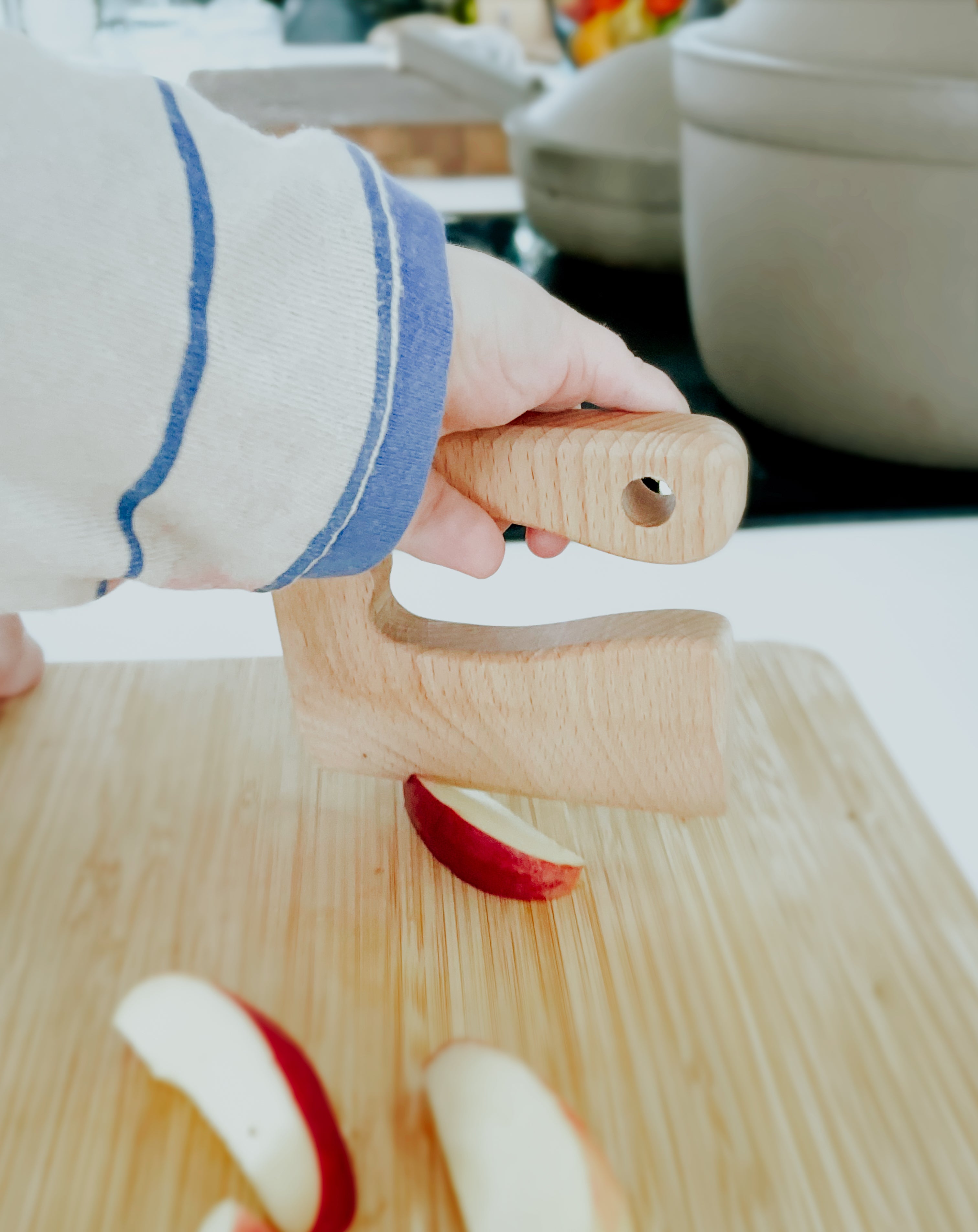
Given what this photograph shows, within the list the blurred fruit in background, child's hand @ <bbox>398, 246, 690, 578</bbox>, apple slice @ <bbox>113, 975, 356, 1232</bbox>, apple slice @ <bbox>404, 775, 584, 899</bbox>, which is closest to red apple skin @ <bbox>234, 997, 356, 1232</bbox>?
apple slice @ <bbox>113, 975, 356, 1232</bbox>

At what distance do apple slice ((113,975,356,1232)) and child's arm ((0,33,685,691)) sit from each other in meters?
0.18

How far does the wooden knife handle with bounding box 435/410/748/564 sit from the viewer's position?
50 centimetres

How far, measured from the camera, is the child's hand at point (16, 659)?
660mm

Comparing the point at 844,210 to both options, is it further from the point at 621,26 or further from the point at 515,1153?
the point at 621,26

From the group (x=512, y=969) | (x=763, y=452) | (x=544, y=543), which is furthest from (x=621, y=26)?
(x=512, y=969)

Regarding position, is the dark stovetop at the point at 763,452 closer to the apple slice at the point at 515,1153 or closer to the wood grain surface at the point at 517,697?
the wood grain surface at the point at 517,697

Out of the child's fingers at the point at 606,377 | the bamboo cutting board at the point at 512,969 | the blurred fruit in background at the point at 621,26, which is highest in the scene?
the child's fingers at the point at 606,377

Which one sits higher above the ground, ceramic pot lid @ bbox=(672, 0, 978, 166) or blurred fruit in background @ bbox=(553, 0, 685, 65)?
ceramic pot lid @ bbox=(672, 0, 978, 166)

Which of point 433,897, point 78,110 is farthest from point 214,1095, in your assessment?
point 78,110

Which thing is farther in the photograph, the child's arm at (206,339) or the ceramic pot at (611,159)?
the ceramic pot at (611,159)

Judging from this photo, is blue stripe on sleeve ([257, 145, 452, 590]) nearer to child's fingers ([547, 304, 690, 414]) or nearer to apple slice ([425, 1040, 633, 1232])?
child's fingers ([547, 304, 690, 414])

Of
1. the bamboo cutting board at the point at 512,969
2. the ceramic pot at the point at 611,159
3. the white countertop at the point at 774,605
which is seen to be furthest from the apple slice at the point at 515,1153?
the ceramic pot at the point at 611,159

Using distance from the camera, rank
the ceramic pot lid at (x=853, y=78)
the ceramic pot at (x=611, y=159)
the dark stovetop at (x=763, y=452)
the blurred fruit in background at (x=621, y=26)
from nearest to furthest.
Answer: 1. the ceramic pot lid at (x=853, y=78)
2. the dark stovetop at (x=763, y=452)
3. the ceramic pot at (x=611, y=159)
4. the blurred fruit in background at (x=621, y=26)

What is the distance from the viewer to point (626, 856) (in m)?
0.58
